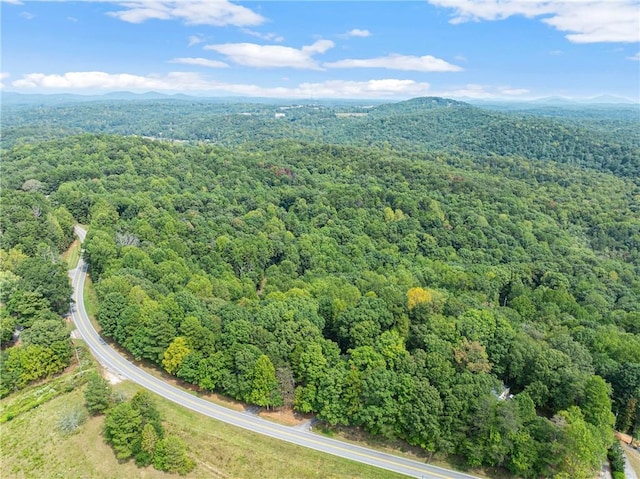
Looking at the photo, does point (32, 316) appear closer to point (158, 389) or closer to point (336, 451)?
point (158, 389)

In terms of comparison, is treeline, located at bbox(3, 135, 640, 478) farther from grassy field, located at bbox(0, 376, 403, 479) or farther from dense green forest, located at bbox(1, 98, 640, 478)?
grassy field, located at bbox(0, 376, 403, 479)

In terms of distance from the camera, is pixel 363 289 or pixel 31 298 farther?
pixel 363 289

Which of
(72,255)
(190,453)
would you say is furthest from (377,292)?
(72,255)

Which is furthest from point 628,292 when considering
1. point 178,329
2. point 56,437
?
point 56,437

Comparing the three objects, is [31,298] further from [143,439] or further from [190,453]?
[190,453]

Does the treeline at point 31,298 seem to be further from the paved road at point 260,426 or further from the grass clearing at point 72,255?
the paved road at point 260,426

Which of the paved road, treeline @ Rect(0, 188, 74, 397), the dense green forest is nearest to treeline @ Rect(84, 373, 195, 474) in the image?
the paved road
